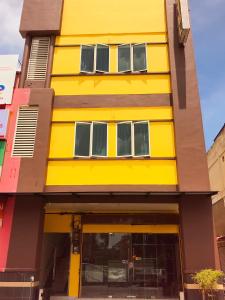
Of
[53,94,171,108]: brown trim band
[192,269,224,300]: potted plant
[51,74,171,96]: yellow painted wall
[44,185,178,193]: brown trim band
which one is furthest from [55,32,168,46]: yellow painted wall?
[192,269,224,300]: potted plant

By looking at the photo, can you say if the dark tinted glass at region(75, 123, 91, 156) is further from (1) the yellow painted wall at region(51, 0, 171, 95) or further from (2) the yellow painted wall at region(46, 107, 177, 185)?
(1) the yellow painted wall at region(51, 0, 171, 95)

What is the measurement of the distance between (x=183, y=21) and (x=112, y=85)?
14.5ft

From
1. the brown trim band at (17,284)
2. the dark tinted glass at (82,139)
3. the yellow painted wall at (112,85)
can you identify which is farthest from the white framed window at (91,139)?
the brown trim band at (17,284)

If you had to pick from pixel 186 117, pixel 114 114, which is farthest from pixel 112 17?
pixel 186 117

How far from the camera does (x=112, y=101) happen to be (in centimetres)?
1470

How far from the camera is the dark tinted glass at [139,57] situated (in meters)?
15.5

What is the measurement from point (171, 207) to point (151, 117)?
4.35 meters

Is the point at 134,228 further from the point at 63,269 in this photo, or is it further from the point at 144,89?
the point at 144,89

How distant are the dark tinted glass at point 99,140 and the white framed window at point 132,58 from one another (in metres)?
3.29

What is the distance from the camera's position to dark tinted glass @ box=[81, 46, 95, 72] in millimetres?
15620

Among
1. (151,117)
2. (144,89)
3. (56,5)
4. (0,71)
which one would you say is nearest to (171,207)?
(151,117)

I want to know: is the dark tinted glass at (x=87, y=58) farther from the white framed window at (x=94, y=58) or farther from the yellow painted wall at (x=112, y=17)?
the yellow painted wall at (x=112, y=17)

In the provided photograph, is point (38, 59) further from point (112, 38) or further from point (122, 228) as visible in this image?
point (122, 228)

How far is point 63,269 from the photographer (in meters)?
14.8
